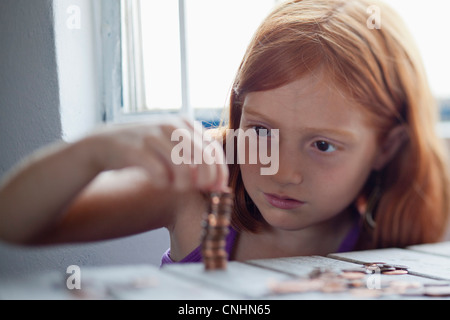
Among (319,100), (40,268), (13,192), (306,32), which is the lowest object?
(40,268)

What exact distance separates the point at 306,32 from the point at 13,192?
2.43 feet

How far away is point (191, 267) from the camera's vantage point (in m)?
0.73

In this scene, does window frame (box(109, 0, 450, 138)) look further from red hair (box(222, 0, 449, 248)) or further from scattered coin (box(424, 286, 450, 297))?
scattered coin (box(424, 286, 450, 297))

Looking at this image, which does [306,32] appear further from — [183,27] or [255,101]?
[183,27]

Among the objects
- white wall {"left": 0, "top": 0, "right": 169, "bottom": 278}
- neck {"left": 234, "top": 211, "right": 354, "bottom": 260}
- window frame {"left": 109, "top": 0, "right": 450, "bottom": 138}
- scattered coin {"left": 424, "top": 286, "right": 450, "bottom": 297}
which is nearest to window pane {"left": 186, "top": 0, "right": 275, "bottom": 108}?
window frame {"left": 109, "top": 0, "right": 450, "bottom": 138}

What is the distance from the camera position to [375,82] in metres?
1.24

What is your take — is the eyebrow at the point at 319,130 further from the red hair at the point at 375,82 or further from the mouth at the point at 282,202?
→ the mouth at the point at 282,202

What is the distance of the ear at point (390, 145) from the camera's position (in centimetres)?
133

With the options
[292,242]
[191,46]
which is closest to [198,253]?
[292,242]

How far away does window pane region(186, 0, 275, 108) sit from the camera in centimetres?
205

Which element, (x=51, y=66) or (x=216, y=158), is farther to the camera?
(x=51, y=66)

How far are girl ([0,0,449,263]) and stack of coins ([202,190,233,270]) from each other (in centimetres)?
2
